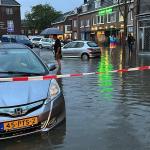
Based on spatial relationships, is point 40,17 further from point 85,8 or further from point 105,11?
point 105,11

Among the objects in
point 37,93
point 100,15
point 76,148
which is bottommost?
point 76,148

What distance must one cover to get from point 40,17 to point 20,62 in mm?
107108

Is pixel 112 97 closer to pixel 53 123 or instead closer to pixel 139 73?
pixel 53 123

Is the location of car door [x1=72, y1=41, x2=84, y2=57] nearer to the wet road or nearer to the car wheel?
the car wheel

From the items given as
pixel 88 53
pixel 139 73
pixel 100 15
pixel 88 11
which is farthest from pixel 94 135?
pixel 88 11

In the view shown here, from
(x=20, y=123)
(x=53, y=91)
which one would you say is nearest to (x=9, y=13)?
(x=53, y=91)

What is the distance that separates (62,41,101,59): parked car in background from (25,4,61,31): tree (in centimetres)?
8298

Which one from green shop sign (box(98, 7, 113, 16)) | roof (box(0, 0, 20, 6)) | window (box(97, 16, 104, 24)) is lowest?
window (box(97, 16, 104, 24))

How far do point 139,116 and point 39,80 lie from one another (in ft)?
7.44

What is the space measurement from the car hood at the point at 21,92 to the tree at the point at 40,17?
4195 inches

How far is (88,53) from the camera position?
95.7 feet

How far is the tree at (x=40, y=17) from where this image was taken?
113 meters

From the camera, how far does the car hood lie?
6.36 metres

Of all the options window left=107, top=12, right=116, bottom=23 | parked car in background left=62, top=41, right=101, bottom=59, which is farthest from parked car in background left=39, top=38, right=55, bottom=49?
parked car in background left=62, top=41, right=101, bottom=59
